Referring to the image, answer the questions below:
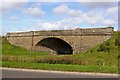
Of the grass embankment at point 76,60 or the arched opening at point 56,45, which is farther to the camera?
the arched opening at point 56,45

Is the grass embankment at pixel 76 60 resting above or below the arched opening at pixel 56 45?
below

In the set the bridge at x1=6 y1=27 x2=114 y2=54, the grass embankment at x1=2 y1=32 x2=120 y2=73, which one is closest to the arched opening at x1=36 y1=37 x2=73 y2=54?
the bridge at x1=6 y1=27 x2=114 y2=54

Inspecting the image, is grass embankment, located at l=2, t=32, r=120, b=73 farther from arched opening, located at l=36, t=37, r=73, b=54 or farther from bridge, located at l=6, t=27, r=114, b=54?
arched opening, located at l=36, t=37, r=73, b=54

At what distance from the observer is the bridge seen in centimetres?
4854

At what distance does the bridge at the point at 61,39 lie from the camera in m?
48.5

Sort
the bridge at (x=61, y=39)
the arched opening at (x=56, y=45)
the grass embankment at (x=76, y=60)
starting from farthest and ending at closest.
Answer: the arched opening at (x=56, y=45) → the bridge at (x=61, y=39) → the grass embankment at (x=76, y=60)

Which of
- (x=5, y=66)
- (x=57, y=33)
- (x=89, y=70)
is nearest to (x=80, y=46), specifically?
(x=57, y=33)

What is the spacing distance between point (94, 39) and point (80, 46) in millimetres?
3287

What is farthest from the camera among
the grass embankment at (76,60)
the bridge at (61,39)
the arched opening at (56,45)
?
the arched opening at (56,45)

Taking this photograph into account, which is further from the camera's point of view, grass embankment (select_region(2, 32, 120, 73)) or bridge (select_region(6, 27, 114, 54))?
bridge (select_region(6, 27, 114, 54))

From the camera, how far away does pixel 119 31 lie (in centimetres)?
4475

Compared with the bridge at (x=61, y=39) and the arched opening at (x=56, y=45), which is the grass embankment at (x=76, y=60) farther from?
the arched opening at (x=56, y=45)

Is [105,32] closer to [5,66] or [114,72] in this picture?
[5,66]

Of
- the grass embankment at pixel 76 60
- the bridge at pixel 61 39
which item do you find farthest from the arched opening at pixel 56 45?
the grass embankment at pixel 76 60
